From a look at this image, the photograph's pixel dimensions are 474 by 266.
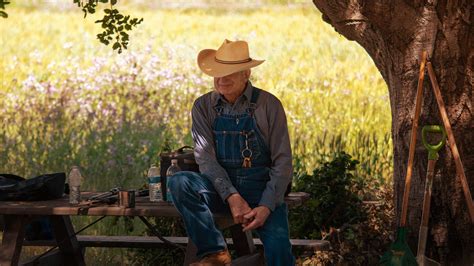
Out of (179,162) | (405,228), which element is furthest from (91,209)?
(405,228)

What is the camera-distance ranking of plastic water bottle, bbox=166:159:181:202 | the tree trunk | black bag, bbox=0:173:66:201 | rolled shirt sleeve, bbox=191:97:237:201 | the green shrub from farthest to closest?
the green shrub
the tree trunk
black bag, bbox=0:173:66:201
plastic water bottle, bbox=166:159:181:202
rolled shirt sleeve, bbox=191:97:237:201

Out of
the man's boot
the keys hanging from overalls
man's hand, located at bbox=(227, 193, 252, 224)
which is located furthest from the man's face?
the man's boot

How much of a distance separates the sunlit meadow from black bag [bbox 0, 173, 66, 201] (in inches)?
66.7

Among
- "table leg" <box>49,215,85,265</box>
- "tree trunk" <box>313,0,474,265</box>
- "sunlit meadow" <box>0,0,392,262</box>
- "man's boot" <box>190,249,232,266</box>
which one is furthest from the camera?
"sunlit meadow" <box>0,0,392,262</box>

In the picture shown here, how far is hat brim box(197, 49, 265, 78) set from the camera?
7.12 m

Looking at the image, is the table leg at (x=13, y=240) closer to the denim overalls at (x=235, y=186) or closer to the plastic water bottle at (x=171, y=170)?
the plastic water bottle at (x=171, y=170)

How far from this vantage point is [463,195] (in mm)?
7805

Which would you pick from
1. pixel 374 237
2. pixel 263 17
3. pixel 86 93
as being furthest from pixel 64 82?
pixel 374 237

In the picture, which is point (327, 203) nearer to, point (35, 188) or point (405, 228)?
point (405, 228)

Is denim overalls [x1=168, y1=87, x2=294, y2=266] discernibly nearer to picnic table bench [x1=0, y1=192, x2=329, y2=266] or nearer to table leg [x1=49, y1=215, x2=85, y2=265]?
picnic table bench [x1=0, y1=192, x2=329, y2=266]

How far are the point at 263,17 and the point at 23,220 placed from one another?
42.5 ft

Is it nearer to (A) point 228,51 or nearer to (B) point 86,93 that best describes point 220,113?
(A) point 228,51

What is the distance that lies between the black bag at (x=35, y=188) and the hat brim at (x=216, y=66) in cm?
108

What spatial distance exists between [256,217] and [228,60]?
902mm
